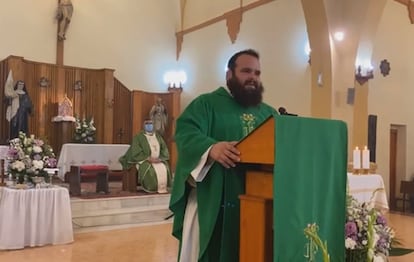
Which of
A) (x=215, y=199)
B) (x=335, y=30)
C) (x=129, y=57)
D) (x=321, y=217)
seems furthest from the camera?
(x=129, y=57)

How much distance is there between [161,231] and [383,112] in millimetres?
5597

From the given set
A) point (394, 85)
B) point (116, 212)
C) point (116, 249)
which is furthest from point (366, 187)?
point (394, 85)

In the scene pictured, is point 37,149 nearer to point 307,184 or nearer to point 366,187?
point 366,187

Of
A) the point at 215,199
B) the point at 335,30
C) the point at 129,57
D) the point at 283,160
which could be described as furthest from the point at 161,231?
the point at 129,57

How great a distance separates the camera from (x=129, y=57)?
39.2 ft

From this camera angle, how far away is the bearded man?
1819mm

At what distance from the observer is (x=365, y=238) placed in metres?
1.72

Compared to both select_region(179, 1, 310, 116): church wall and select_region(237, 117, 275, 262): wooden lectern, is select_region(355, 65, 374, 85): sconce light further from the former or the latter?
select_region(237, 117, 275, 262): wooden lectern

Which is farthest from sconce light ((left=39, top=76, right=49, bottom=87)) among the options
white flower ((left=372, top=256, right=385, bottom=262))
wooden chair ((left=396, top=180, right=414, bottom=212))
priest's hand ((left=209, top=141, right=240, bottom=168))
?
white flower ((left=372, top=256, right=385, bottom=262))

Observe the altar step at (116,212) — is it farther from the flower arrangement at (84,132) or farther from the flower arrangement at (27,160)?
the flower arrangement at (84,132)

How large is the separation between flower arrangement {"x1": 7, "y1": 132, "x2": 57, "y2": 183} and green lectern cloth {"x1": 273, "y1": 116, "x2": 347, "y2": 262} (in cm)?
461

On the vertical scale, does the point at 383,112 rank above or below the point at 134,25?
below

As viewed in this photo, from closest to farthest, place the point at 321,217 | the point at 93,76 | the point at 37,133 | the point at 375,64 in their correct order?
1. the point at 321,217
2. the point at 375,64
3. the point at 37,133
4. the point at 93,76

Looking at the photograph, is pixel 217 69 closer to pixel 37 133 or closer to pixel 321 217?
pixel 37 133
